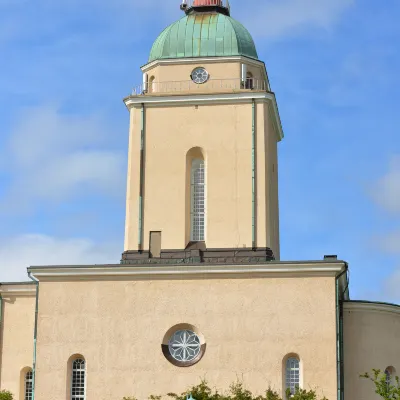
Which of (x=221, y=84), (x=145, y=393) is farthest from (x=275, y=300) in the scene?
(x=221, y=84)

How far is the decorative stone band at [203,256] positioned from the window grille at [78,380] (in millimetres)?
4316

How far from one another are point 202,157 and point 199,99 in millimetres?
2366

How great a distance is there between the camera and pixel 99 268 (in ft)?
126

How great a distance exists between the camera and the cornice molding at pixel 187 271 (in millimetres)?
37312

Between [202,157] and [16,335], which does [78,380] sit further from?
[202,157]

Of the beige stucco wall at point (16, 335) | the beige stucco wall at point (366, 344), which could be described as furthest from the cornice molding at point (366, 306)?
the beige stucco wall at point (16, 335)

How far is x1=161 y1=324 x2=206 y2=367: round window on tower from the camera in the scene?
123 feet

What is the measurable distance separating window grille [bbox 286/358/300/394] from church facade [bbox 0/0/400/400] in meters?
0.05

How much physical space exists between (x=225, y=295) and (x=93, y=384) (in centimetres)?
587

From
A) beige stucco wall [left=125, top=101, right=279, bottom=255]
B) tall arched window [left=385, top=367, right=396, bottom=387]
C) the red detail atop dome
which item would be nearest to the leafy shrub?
tall arched window [left=385, top=367, right=396, bottom=387]

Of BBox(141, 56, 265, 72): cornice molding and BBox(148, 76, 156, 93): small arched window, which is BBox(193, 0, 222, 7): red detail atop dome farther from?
BBox(148, 76, 156, 93): small arched window

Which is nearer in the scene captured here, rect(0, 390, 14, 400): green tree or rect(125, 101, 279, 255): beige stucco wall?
rect(0, 390, 14, 400): green tree

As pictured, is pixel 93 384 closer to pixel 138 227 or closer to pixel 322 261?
pixel 138 227

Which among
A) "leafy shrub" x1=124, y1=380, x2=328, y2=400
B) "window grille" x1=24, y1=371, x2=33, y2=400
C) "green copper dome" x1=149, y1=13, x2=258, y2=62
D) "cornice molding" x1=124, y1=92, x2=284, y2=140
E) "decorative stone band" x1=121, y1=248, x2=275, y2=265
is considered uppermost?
"green copper dome" x1=149, y1=13, x2=258, y2=62
